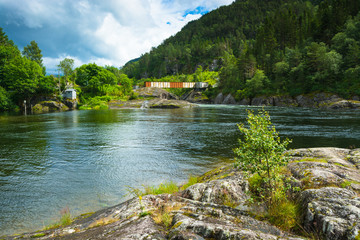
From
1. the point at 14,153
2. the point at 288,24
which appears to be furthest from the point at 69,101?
the point at 288,24

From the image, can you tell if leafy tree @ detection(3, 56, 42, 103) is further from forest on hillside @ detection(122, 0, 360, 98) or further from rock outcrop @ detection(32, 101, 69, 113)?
forest on hillside @ detection(122, 0, 360, 98)

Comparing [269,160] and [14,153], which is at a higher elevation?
[269,160]

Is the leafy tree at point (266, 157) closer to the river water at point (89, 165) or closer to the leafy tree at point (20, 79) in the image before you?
the river water at point (89, 165)

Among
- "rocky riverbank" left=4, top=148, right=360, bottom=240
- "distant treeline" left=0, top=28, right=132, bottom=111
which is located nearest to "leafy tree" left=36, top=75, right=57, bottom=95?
"distant treeline" left=0, top=28, right=132, bottom=111

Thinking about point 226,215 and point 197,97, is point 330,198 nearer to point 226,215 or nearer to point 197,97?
point 226,215

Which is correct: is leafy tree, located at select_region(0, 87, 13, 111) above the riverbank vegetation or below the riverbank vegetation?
below

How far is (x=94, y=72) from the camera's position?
97.3m

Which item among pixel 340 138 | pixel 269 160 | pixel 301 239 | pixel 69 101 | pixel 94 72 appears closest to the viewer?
pixel 301 239

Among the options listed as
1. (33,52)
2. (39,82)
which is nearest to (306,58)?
(39,82)

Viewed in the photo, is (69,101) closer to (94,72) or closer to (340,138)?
(94,72)

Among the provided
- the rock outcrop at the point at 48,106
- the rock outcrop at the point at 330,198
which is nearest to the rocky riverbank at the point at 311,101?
the rock outcrop at the point at 330,198

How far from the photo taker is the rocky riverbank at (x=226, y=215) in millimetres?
4219

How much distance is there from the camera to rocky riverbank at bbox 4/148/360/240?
4.22m

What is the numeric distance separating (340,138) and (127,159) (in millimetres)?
20674
